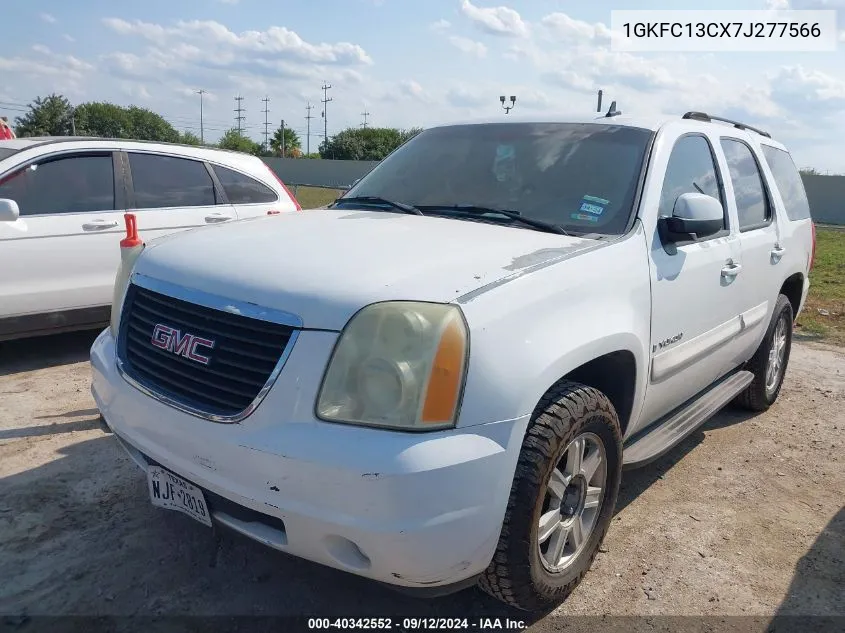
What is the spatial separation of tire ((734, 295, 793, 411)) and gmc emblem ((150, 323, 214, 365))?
3717 millimetres

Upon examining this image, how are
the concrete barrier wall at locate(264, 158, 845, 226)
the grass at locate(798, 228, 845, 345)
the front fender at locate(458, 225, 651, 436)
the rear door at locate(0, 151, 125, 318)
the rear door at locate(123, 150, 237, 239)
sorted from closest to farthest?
the front fender at locate(458, 225, 651, 436), the rear door at locate(0, 151, 125, 318), the rear door at locate(123, 150, 237, 239), the grass at locate(798, 228, 845, 345), the concrete barrier wall at locate(264, 158, 845, 226)

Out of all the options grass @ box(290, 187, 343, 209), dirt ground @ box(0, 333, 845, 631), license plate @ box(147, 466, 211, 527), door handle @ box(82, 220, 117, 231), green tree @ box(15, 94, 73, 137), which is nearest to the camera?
license plate @ box(147, 466, 211, 527)

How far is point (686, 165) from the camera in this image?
3.49m

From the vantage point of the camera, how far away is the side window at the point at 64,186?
5.15 metres

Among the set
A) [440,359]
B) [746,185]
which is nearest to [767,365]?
[746,185]

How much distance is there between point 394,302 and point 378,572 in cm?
79

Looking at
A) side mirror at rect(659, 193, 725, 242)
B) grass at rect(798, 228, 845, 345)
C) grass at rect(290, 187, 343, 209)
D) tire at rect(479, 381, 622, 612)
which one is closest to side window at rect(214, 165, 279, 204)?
side mirror at rect(659, 193, 725, 242)

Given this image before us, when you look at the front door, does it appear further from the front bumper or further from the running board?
the front bumper

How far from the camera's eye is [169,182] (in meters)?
5.97

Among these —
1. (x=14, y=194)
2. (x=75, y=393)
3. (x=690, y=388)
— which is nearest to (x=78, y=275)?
(x=14, y=194)

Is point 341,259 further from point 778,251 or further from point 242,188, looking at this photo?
point 242,188

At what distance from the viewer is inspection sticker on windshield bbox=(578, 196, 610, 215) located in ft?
9.95

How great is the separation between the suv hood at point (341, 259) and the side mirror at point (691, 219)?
49 cm

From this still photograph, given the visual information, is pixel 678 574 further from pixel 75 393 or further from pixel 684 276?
pixel 75 393
